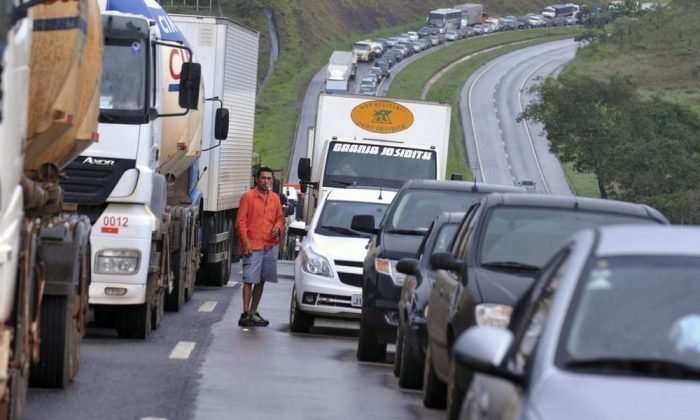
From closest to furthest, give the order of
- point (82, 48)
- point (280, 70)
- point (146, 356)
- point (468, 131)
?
point (82, 48) < point (146, 356) < point (468, 131) < point (280, 70)

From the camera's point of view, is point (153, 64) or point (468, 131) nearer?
point (153, 64)

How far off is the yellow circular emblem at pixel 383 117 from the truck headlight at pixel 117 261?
13.5 m

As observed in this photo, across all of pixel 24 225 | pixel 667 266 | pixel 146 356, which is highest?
pixel 667 266

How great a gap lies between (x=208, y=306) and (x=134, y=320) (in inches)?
223

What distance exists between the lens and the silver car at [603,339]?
576 cm

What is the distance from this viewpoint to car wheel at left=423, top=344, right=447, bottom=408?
12.8 meters

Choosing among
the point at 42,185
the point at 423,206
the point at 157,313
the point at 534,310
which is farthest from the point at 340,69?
the point at 534,310

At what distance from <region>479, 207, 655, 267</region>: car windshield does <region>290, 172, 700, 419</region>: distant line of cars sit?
0.01 meters

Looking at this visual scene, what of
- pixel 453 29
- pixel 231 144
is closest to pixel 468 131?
pixel 453 29

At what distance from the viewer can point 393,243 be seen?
681 inches

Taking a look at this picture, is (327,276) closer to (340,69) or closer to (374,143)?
(374,143)

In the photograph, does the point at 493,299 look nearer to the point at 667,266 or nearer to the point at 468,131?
the point at 667,266

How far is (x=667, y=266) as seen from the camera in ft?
22.3

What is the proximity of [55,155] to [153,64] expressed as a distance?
228 inches
